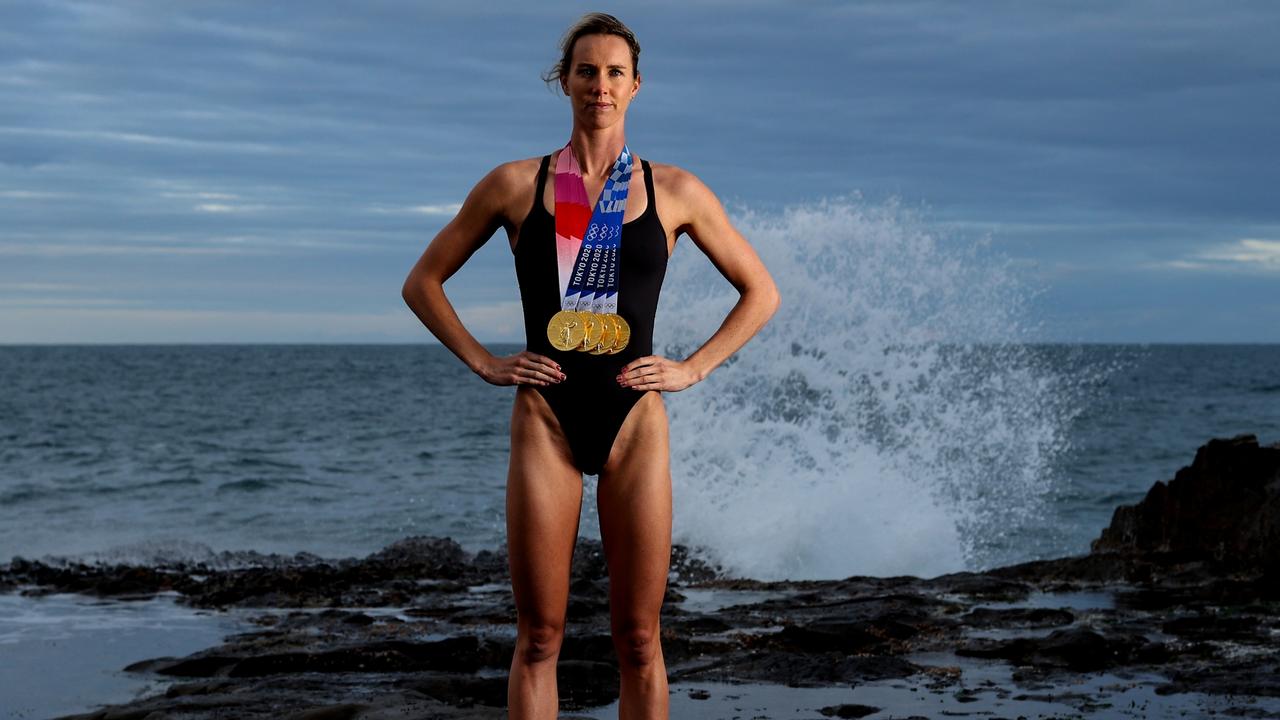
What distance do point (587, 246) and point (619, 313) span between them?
24 centimetres

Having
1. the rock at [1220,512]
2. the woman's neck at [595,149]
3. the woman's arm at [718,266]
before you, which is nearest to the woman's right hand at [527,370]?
the woman's arm at [718,266]

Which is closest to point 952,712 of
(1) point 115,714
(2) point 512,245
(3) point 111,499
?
(2) point 512,245

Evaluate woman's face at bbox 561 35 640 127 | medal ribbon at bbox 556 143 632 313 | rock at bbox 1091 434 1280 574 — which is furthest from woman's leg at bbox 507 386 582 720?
rock at bbox 1091 434 1280 574

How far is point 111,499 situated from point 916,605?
17.0 m

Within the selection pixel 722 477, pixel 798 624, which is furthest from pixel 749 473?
pixel 798 624

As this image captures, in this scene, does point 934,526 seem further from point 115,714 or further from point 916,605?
point 115,714

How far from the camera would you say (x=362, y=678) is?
801cm

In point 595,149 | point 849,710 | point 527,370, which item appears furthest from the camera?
point 849,710

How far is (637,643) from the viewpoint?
4.49 meters

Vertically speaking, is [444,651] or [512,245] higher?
[512,245]

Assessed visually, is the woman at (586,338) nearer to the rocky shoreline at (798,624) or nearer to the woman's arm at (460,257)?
the woman's arm at (460,257)

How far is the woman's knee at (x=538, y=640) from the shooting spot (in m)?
4.45

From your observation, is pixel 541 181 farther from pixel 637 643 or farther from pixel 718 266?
pixel 637 643

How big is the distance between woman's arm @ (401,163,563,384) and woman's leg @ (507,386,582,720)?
20cm
